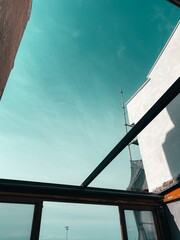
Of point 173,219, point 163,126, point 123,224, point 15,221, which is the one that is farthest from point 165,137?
point 15,221

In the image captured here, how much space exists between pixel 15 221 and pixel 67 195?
3.22 ft

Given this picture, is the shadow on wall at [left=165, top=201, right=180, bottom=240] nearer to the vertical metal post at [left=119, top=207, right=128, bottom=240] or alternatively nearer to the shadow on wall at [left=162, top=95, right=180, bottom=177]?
the shadow on wall at [left=162, top=95, right=180, bottom=177]

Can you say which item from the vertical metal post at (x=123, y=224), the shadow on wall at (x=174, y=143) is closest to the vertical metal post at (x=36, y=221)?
the vertical metal post at (x=123, y=224)

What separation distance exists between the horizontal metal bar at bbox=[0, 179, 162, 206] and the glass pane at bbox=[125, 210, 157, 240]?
0.75ft

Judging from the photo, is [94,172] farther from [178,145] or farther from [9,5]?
[9,5]

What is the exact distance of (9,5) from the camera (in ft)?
2.08

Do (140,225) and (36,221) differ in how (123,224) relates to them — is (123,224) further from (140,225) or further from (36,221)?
(36,221)

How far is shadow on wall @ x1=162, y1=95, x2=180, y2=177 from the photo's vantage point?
151 inches

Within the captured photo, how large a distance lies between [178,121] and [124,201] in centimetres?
230

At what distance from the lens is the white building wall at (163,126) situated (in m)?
4.01

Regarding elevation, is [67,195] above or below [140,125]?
below

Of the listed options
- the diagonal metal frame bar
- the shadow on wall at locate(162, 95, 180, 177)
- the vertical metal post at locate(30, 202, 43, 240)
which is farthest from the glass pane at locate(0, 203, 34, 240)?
the shadow on wall at locate(162, 95, 180, 177)

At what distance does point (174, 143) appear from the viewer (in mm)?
3979

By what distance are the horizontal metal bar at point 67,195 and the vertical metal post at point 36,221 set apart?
0.12 metres
